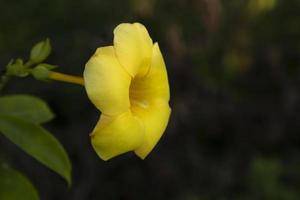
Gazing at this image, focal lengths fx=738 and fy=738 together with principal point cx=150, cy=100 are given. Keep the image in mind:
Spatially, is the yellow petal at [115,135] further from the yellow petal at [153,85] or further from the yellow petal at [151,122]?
the yellow petal at [153,85]

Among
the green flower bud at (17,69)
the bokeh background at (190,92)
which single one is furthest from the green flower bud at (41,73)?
the bokeh background at (190,92)

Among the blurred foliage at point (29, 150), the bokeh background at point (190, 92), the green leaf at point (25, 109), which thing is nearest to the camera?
the blurred foliage at point (29, 150)

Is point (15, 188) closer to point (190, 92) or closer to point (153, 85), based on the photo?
point (153, 85)

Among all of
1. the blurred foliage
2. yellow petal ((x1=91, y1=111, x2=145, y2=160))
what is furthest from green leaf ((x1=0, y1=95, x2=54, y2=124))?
yellow petal ((x1=91, y1=111, x2=145, y2=160))

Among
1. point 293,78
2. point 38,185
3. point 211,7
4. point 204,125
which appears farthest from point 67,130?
point 293,78

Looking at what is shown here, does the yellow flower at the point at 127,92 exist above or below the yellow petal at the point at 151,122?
above

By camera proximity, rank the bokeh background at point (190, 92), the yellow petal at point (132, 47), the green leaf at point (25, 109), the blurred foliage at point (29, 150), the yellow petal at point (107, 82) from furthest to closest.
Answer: the bokeh background at point (190, 92), the green leaf at point (25, 109), the blurred foliage at point (29, 150), the yellow petal at point (132, 47), the yellow petal at point (107, 82)

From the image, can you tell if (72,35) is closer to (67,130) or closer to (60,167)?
(67,130)
